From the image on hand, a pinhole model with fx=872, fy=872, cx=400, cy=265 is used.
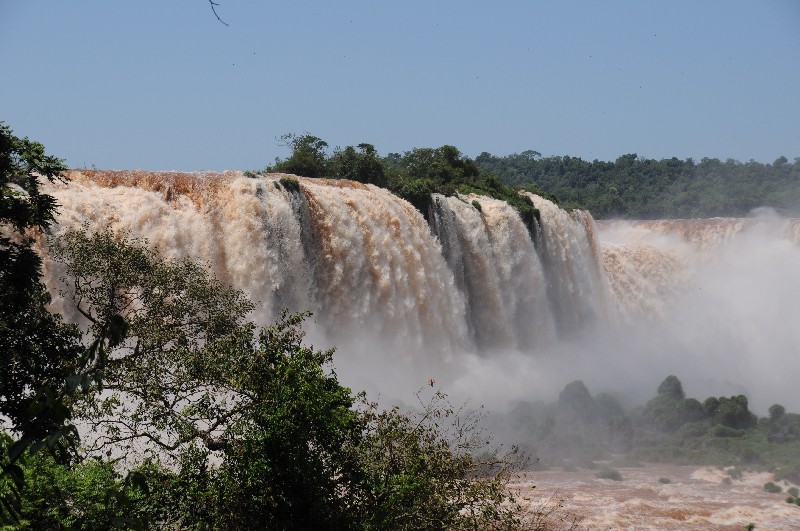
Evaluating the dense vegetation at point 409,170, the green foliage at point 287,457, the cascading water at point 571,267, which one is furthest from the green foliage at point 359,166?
the green foliage at point 287,457

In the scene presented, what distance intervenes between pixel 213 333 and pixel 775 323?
3360cm

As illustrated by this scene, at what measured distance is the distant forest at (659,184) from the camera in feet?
201

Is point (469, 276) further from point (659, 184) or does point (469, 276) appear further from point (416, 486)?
point (659, 184)

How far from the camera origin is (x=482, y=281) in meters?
27.7

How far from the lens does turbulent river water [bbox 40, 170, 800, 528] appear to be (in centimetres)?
1877

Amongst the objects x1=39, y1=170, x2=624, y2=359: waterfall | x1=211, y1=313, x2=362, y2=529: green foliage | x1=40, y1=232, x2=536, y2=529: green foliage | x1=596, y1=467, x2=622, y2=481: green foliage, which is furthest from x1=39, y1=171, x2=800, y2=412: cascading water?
x1=596, y1=467, x2=622, y2=481: green foliage

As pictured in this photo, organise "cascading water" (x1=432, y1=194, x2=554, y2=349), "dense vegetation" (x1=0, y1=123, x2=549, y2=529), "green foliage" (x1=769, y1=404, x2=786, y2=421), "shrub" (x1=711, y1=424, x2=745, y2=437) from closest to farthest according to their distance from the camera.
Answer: "dense vegetation" (x1=0, y1=123, x2=549, y2=529)
"shrub" (x1=711, y1=424, x2=745, y2=437)
"green foliage" (x1=769, y1=404, x2=786, y2=421)
"cascading water" (x1=432, y1=194, x2=554, y2=349)

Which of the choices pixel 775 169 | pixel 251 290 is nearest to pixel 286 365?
pixel 251 290

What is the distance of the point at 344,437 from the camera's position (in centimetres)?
904

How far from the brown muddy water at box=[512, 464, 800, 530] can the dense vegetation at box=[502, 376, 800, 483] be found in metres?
0.90

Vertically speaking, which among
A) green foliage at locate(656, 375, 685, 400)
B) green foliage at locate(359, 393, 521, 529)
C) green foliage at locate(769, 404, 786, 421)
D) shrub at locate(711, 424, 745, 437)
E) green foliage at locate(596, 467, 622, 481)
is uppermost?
green foliage at locate(359, 393, 521, 529)

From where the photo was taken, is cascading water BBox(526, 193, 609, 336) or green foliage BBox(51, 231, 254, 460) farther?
cascading water BBox(526, 193, 609, 336)

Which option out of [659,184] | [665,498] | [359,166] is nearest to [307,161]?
[359,166]

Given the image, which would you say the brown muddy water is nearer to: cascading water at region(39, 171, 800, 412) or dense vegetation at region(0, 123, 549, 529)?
cascading water at region(39, 171, 800, 412)
